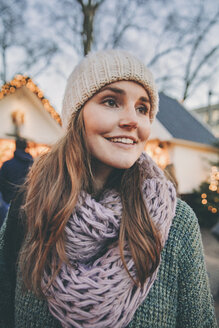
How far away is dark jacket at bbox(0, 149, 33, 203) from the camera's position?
351 centimetres

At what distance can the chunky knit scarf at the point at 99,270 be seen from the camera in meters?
0.96

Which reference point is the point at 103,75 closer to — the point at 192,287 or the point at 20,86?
the point at 192,287

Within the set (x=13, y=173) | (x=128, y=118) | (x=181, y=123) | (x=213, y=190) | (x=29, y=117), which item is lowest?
(x=213, y=190)

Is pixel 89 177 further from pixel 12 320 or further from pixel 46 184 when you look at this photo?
pixel 12 320

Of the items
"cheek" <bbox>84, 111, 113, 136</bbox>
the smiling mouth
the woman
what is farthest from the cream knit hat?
the smiling mouth

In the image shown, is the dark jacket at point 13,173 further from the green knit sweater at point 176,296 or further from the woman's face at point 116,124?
the woman's face at point 116,124

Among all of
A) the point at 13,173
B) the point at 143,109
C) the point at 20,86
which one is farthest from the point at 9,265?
the point at 20,86

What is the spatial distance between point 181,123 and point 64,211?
10877 mm

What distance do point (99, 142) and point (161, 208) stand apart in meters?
0.44

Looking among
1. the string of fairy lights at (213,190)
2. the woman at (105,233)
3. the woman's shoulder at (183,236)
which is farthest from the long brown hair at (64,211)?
the string of fairy lights at (213,190)

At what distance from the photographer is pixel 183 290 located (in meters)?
1.10

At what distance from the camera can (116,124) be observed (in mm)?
1106

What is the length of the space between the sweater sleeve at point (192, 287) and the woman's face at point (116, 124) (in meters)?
0.48

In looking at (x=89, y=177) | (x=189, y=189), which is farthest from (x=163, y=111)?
(x=89, y=177)
